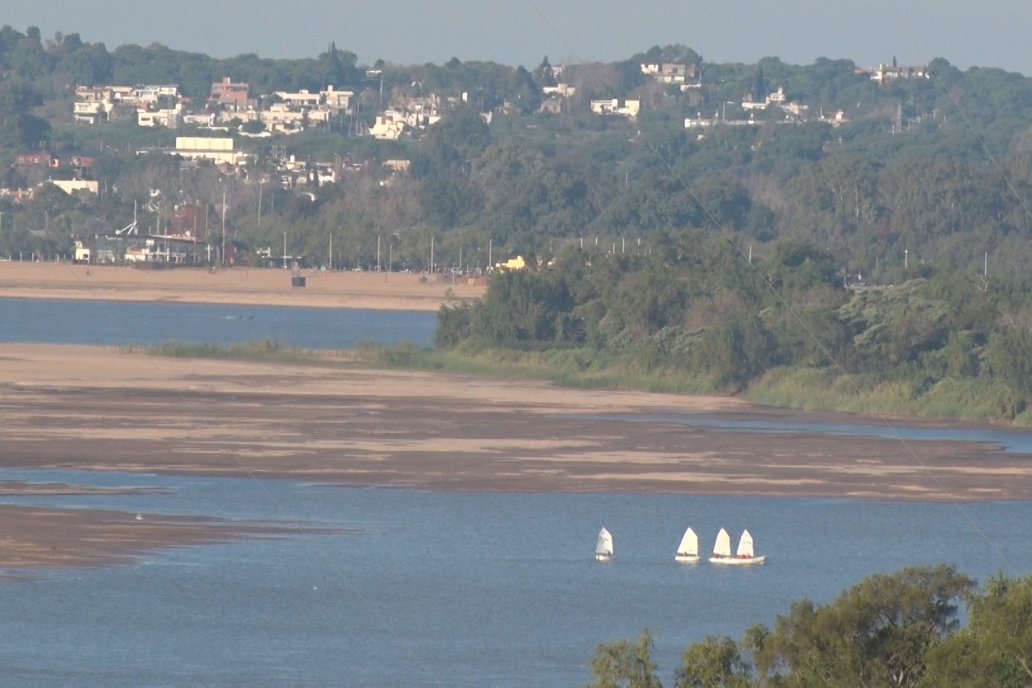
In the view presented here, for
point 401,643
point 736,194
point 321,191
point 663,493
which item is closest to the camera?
point 401,643

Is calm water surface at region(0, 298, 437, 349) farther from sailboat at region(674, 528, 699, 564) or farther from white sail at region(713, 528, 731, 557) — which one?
sailboat at region(674, 528, 699, 564)

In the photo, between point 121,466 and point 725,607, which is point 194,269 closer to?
point 121,466

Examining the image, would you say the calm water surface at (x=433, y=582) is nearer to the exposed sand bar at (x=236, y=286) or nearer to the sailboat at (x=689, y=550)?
the sailboat at (x=689, y=550)

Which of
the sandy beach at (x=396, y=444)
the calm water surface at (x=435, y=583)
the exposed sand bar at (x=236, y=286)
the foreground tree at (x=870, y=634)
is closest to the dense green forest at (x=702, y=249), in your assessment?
the sandy beach at (x=396, y=444)

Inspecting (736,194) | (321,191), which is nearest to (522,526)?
(736,194)

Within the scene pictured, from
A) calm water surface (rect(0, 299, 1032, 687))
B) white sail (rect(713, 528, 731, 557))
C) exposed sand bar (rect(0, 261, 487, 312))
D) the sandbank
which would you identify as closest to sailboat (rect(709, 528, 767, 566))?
white sail (rect(713, 528, 731, 557))

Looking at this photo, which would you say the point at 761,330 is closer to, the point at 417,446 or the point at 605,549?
the point at 417,446
